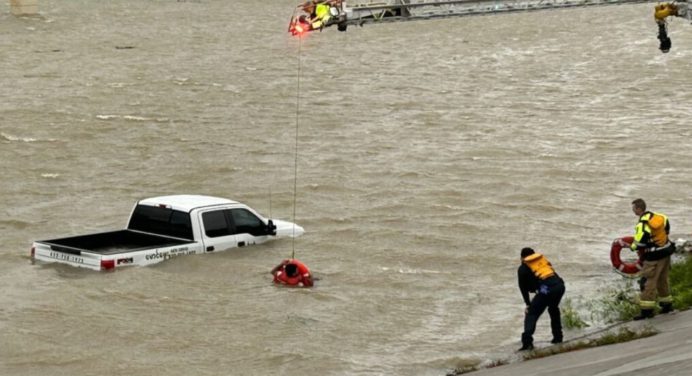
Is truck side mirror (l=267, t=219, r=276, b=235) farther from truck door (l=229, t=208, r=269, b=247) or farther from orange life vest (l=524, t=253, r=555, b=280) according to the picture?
orange life vest (l=524, t=253, r=555, b=280)

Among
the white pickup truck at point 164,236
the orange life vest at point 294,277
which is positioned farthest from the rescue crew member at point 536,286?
the white pickup truck at point 164,236

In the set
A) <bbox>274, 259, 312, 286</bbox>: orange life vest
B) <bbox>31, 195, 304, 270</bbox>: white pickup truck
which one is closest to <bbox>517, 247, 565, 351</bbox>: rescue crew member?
<bbox>274, 259, 312, 286</bbox>: orange life vest

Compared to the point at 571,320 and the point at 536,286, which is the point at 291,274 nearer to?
the point at 571,320

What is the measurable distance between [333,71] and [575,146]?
16.5 meters

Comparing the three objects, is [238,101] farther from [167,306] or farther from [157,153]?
[167,306]

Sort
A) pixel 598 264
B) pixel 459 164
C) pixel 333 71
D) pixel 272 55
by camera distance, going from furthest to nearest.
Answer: pixel 272 55
pixel 333 71
pixel 459 164
pixel 598 264

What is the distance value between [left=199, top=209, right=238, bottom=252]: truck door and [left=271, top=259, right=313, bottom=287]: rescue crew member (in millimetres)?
1525

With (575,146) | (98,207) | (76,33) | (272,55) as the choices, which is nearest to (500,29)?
(272,55)

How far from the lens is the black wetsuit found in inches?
634

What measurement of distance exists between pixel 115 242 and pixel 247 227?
2176mm

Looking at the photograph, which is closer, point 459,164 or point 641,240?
point 641,240

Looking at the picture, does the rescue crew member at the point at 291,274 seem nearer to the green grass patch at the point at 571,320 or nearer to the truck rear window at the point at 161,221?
the truck rear window at the point at 161,221

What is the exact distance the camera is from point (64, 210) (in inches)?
1086

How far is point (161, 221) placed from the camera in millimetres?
21703
